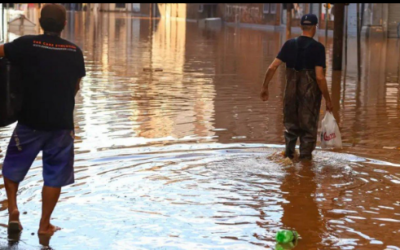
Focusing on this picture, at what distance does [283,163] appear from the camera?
8844 mm

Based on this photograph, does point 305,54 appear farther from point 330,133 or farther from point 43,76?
point 43,76

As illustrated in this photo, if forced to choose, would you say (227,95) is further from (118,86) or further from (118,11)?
(118,11)

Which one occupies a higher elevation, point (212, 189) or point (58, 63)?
point (58, 63)

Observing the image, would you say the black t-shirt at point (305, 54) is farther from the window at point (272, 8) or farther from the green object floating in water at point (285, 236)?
the window at point (272, 8)

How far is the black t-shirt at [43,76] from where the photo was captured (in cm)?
577

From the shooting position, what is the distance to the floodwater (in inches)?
237

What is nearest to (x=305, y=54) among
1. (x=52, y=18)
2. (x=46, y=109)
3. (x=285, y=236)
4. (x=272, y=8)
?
(x=285, y=236)

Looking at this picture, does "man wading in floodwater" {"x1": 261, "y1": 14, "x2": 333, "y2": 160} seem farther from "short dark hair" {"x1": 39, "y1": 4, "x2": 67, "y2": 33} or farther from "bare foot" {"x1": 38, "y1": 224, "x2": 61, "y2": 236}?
"bare foot" {"x1": 38, "y1": 224, "x2": 61, "y2": 236}

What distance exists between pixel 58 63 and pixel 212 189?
2.26 metres

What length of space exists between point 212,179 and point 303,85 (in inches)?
64.8

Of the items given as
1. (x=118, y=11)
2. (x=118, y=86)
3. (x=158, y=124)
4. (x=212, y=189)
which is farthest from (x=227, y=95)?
(x=118, y=11)

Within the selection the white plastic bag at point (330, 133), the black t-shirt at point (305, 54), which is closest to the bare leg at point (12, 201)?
the black t-shirt at point (305, 54)

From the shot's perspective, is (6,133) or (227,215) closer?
(227,215)

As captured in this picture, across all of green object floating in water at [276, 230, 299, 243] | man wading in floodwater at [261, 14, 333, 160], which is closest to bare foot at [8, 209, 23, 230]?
green object floating in water at [276, 230, 299, 243]
